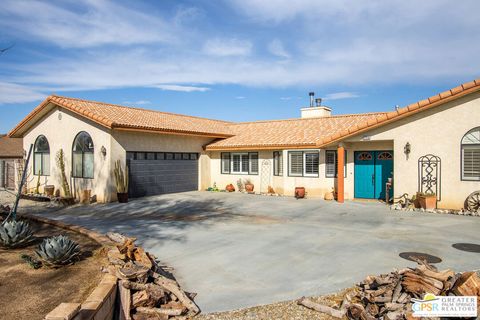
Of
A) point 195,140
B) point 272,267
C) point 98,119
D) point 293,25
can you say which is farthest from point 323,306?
point 195,140

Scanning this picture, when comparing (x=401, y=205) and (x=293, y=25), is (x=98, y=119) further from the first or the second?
(x=401, y=205)

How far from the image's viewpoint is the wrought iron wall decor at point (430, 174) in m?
14.6

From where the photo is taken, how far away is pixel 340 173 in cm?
1688

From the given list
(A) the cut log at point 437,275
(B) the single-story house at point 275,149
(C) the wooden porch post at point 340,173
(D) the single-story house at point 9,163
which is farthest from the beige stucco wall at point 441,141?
(D) the single-story house at point 9,163

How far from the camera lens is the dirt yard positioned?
4.55 m

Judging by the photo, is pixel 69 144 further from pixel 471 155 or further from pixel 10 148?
pixel 471 155

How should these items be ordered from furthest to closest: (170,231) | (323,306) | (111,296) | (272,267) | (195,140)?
(195,140)
(170,231)
(272,267)
(323,306)
(111,296)

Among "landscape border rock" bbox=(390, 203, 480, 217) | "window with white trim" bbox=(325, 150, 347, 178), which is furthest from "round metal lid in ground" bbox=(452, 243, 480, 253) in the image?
"window with white trim" bbox=(325, 150, 347, 178)

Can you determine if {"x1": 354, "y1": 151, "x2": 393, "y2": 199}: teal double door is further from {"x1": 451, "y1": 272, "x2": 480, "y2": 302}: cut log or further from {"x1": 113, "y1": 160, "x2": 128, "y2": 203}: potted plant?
{"x1": 451, "y1": 272, "x2": 480, "y2": 302}: cut log

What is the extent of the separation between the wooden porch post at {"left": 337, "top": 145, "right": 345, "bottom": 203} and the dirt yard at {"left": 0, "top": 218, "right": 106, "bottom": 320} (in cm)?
1251

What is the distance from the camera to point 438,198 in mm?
14680

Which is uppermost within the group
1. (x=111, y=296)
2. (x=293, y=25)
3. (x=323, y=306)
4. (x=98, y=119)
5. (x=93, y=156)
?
(x=293, y=25)

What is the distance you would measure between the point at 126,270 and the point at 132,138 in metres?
13.2

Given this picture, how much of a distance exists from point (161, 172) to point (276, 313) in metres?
15.6
